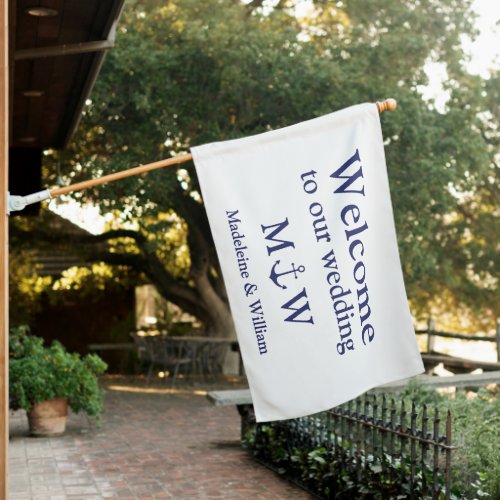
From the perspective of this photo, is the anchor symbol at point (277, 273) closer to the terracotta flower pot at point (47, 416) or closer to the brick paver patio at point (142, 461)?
the brick paver patio at point (142, 461)

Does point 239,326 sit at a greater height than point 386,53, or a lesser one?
lesser

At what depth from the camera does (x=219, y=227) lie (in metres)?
5.01

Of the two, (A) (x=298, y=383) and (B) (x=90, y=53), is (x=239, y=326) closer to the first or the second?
(A) (x=298, y=383)

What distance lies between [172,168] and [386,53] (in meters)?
3.94

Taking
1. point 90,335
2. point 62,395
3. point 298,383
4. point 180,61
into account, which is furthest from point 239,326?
point 90,335

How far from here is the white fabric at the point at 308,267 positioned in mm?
4961

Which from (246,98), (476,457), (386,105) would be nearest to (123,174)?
(386,105)

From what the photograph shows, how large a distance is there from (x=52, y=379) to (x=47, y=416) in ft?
1.82

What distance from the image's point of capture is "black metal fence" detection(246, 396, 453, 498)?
248 inches

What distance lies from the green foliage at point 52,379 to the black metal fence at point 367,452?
2542 mm

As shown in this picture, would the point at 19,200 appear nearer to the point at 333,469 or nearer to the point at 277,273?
the point at 277,273

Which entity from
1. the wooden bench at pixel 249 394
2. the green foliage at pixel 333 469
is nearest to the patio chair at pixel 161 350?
the wooden bench at pixel 249 394

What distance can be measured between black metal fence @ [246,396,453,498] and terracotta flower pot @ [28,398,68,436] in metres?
2.88

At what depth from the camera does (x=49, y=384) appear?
35.1 ft
